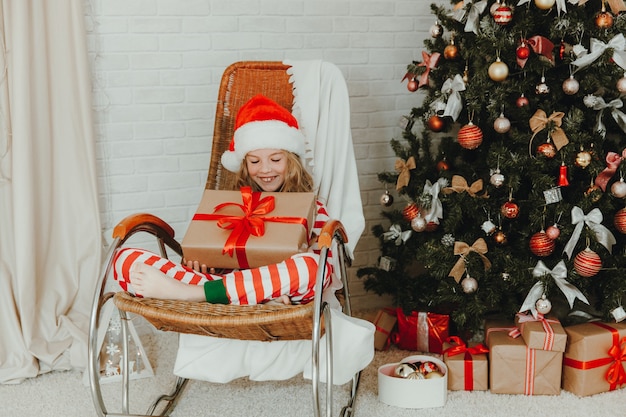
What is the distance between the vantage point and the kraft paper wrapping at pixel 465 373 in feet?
7.42

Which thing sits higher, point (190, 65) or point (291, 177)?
point (190, 65)

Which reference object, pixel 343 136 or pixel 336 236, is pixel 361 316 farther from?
pixel 336 236

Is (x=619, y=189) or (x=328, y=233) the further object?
(x=619, y=189)

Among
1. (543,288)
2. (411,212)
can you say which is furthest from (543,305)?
(411,212)

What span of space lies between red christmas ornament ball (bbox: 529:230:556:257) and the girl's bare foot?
105cm

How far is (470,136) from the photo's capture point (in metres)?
2.29

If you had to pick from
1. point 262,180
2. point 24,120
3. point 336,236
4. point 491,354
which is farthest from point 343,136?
point 24,120

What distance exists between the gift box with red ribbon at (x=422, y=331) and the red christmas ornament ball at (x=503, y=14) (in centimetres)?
101

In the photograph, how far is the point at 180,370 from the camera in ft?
6.46

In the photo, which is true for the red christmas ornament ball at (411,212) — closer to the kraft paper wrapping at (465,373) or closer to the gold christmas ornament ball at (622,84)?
the kraft paper wrapping at (465,373)

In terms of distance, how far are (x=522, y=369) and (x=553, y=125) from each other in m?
0.75

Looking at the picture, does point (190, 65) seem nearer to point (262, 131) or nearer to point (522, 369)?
point (262, 131)

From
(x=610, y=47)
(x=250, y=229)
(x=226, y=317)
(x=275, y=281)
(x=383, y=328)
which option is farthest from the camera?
(x=383, y=328)

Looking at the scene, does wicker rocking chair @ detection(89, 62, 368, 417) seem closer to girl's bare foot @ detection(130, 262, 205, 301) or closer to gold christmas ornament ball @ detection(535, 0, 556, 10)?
girl's bare foot @ detection(130, 262, 205, 301)
